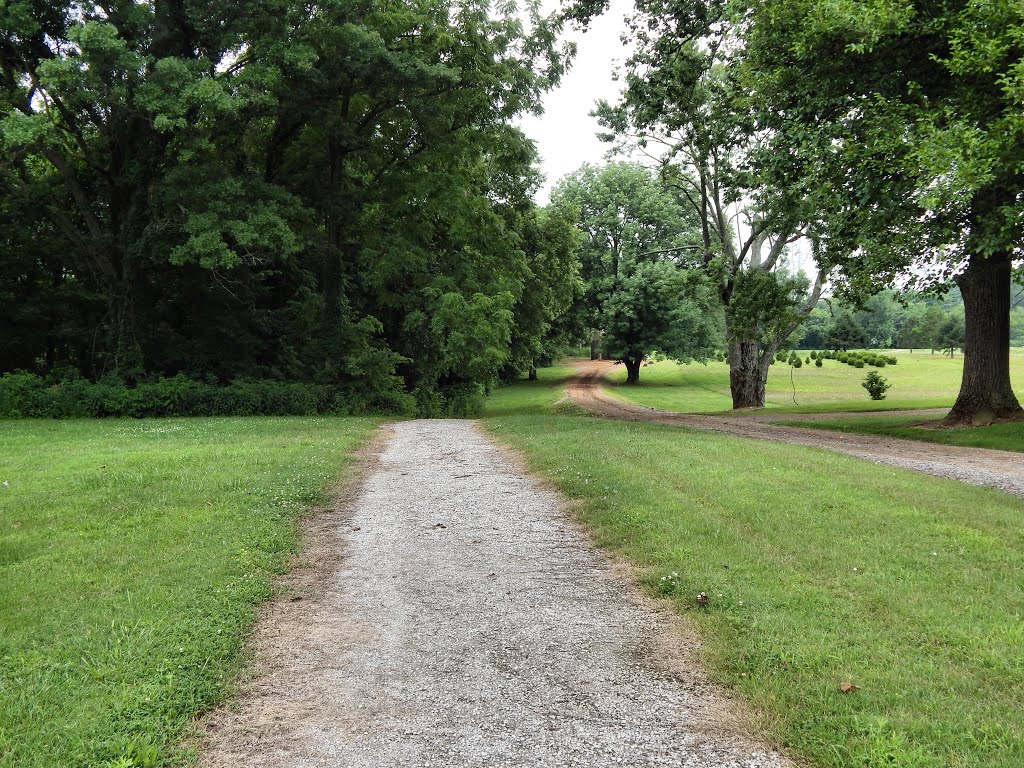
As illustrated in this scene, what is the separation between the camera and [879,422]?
64.5 feet

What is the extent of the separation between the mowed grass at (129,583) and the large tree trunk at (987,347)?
15951mm

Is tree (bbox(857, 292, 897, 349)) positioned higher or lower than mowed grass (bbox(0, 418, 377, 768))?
higher

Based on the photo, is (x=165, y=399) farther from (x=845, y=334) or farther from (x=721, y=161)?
(x=845, y=334)

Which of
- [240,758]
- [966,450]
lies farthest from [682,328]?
[240,758]

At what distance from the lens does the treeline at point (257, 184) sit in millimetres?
18828

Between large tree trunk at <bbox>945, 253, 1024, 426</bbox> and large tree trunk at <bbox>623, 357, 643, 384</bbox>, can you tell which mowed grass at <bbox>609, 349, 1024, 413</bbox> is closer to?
large tree trunk at <bbox>623, 357, 643, 384</bbox>

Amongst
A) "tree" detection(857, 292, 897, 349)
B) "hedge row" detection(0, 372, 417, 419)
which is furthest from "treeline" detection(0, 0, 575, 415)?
"tree" detection(857, 292, 897, 349)

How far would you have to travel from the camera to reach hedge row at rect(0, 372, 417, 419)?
1920 centimetres

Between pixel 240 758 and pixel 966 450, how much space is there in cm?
1542

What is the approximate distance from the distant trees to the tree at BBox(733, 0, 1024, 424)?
30196 mm

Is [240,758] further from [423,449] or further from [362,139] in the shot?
[362,139]

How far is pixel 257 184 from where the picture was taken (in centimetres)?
2056

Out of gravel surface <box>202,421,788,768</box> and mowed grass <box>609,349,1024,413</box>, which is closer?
gravel surface <box>202,421,788,768</box>

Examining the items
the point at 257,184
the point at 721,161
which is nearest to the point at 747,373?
the point at 721,161
